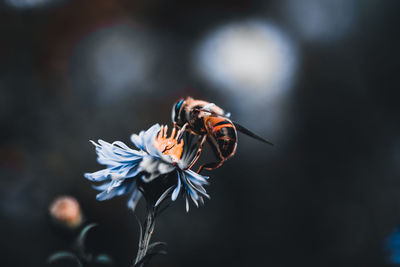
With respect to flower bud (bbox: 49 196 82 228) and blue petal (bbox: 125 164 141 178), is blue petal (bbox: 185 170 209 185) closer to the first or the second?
blue petal (bbox: 125 164 141 178)

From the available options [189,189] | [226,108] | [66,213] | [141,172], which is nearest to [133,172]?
[141,172]

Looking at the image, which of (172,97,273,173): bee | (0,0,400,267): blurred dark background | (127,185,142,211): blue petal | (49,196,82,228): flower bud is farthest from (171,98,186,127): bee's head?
(0,0,400,267): blurred dark background

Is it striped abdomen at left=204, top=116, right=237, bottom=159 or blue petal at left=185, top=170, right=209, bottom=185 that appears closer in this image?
blue petal at left=185, top=170, right=209, bottom=185

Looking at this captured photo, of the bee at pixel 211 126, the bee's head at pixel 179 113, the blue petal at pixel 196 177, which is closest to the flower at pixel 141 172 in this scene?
the blue petal at pixel 196 177

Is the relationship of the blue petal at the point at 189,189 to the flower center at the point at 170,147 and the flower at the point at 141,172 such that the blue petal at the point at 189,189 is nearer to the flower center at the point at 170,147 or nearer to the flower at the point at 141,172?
the flower at the point at 141,172

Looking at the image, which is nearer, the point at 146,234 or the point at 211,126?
the point at 146,234

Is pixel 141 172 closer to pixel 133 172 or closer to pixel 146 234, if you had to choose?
pixel 133 172

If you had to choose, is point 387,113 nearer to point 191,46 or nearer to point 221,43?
point 221,43
